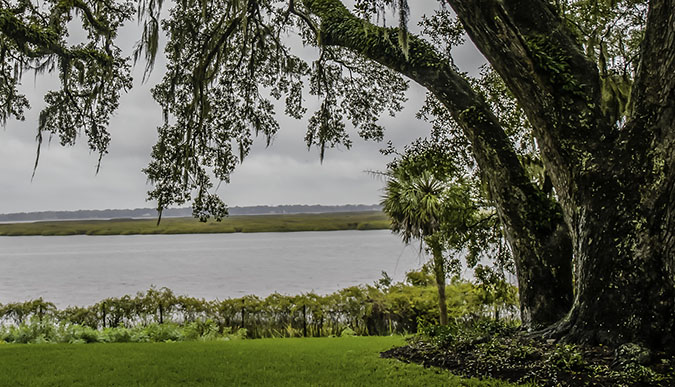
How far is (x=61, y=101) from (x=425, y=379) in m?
7.95

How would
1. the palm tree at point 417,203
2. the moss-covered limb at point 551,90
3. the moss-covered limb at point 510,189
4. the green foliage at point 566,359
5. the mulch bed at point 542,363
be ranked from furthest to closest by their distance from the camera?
the palm tree at point 417,203
the moss-covered limb at point 510,189
the moss-covered limb at point 551,90
the green foliage at point 566,359
the mulch bed at point 542,363

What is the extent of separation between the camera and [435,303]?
14.2 metres

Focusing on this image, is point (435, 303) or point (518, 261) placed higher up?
point (518, 261)

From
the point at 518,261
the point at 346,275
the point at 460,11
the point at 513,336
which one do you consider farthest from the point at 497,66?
the point at 346,275

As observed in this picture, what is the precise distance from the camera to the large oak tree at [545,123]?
4.23m

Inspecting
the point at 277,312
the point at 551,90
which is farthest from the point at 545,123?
the point at 277,312

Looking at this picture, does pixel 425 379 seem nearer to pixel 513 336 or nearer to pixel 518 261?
pixel 513 336

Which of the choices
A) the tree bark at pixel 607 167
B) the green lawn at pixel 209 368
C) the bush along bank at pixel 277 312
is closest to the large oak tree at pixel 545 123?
the tree bark at pixel 607 167

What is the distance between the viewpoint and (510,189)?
556 cm

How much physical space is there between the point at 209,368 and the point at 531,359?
12.3 ft

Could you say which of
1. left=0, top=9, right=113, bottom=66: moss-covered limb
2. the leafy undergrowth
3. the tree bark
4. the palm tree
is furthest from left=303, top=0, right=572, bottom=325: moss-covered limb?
the palm tree

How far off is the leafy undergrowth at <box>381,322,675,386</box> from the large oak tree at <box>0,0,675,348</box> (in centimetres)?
23

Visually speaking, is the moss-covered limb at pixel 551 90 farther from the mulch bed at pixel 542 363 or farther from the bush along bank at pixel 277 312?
the bush along bank at pixel 277 312

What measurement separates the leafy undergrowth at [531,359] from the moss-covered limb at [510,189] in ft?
2.12
